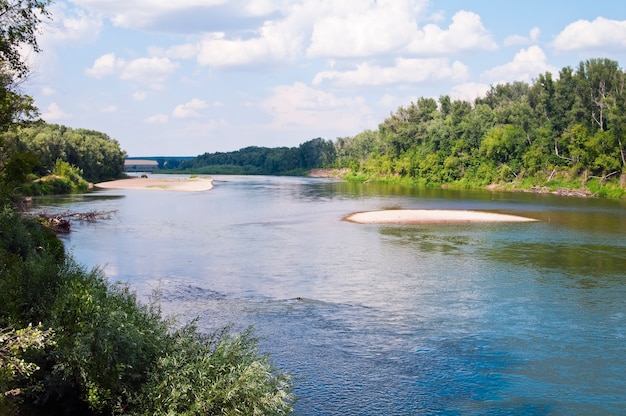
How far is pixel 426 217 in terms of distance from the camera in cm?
5662

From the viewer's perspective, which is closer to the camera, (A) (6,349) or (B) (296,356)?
(A) (6,349)

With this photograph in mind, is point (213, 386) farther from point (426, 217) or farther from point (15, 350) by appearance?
point (426, 217)

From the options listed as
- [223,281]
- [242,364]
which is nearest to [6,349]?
[242,364]

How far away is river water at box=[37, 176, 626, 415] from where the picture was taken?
15844mm

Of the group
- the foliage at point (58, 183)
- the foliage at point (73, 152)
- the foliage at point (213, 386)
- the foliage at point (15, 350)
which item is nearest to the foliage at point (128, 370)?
the foliage at point (213, 386)

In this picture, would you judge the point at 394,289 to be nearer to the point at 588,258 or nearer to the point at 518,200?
the point at 588,258

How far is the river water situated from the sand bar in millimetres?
3337

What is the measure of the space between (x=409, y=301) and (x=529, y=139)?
282ft

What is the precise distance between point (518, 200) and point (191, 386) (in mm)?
73187

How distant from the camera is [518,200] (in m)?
78.1

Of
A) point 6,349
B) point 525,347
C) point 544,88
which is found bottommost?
point 525,347

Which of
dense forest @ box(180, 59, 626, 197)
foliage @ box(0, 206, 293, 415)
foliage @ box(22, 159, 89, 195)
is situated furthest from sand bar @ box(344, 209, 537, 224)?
foliage @ box(22, 159, 89, 195)

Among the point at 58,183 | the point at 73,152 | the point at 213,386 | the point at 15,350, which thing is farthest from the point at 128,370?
the point at 73,152

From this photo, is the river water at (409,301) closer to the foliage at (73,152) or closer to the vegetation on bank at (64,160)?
the vegetation on bank at (64,160)
